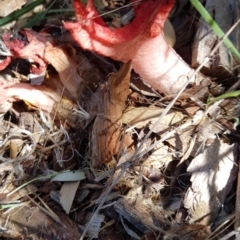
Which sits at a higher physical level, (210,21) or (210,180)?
(210,21)

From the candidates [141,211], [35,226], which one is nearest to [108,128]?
[141,211]

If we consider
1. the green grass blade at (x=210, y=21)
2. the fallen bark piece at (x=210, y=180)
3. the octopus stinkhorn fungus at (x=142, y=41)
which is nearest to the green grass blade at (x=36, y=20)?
the octopus stinkhorn fungus at (x=142, y=41)

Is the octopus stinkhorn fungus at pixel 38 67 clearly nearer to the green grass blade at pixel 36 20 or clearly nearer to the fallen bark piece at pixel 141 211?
the green grass blade at pixel 36 20

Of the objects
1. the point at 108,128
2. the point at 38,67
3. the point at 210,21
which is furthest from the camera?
the point at 38,67

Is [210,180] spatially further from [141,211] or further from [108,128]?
[108,128]

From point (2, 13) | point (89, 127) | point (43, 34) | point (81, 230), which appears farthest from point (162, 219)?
point (2, 13)

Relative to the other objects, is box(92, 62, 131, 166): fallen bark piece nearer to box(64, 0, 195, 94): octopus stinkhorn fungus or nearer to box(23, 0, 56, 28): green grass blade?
box(64, 0, 195, 94): octopus stinkhorn fungus

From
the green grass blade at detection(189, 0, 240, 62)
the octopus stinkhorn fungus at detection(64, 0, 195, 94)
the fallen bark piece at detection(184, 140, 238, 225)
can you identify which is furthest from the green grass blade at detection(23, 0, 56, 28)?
the fallen bark piece at detection(184, 140, 238, 225)
